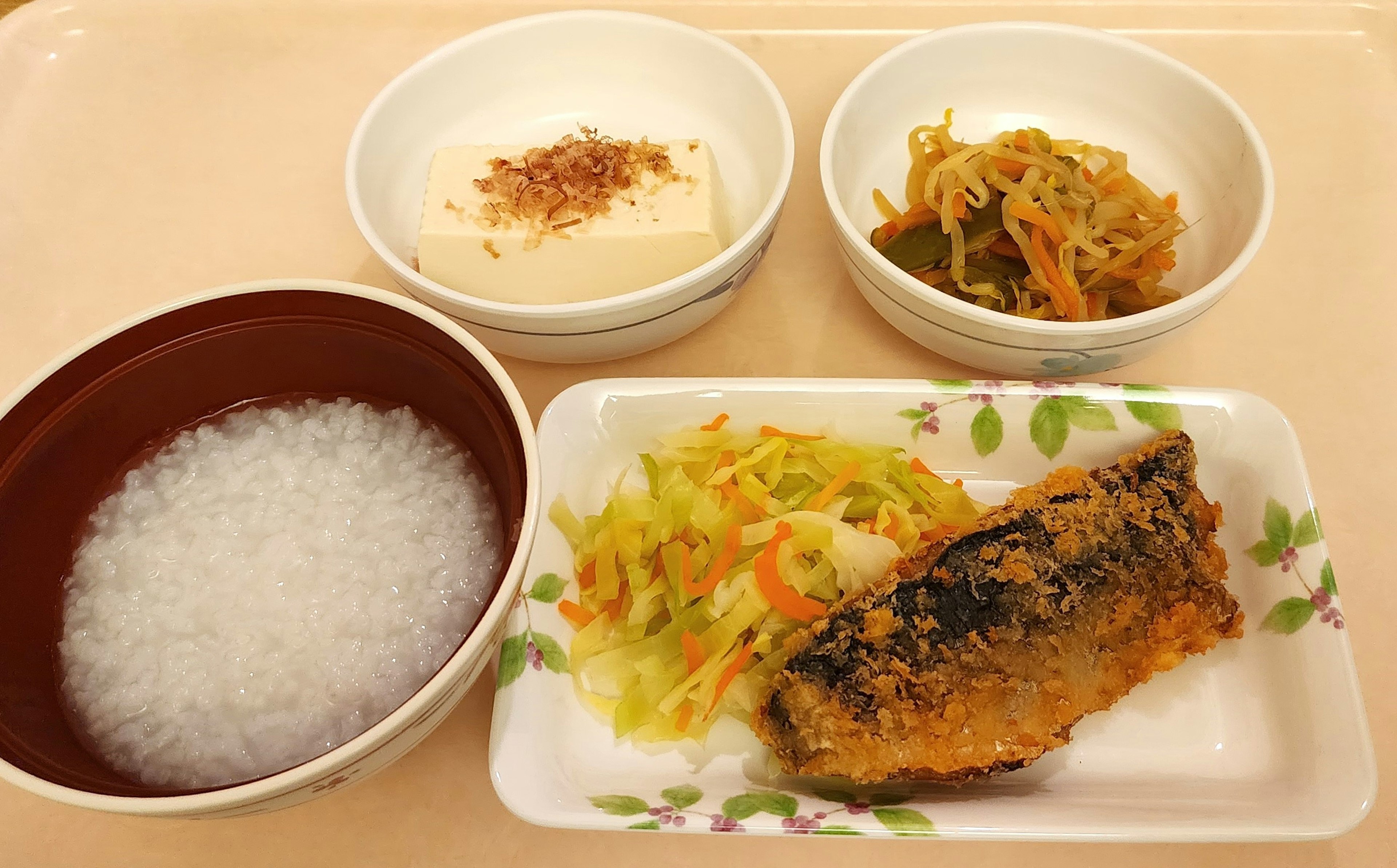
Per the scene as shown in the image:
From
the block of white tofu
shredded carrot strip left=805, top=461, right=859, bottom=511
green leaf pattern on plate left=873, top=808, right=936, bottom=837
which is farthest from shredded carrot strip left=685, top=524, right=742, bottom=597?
the block of white tofu

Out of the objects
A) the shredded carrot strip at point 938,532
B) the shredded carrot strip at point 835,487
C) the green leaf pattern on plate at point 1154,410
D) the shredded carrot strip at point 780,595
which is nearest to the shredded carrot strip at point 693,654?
the shredded carrot strip at point 780,595

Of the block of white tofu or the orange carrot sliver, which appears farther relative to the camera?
the block of white tofu

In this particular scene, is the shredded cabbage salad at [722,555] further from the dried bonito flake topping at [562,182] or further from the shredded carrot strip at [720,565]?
the dried bonito flake topping at [562,182]

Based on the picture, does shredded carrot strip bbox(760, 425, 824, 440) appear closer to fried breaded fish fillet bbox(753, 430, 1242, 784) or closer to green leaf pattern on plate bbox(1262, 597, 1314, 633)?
fried breaded fish fillet bbox(753, 430, 1242, 784)

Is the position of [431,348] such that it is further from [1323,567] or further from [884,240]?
[1323,567]

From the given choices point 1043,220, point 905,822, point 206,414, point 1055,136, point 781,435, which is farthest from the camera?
point 1055,136

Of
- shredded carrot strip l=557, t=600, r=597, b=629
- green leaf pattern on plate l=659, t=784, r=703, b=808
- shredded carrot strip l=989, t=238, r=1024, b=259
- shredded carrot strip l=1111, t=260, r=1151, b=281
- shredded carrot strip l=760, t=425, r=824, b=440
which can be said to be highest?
shredded carrot strip l=989, t=238, r=1024, b=259

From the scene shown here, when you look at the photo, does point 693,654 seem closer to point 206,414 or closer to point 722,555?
point 722,555

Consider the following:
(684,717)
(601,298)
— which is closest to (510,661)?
(684,717)
